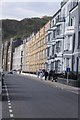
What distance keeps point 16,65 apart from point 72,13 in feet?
442

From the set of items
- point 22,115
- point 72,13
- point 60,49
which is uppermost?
point 72,13

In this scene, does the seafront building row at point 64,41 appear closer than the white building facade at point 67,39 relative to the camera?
Yes

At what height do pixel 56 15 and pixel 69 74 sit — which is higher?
pixel 56 15

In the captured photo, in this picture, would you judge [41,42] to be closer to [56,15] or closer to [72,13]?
[56,15]

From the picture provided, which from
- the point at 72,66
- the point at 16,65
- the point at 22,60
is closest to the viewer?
the point at 72,66

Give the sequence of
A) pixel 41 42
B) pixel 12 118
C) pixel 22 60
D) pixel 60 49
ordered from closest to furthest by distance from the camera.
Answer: pixel 12 118 → pixel 60 49 → pixel 41 42 → pixel 22 60

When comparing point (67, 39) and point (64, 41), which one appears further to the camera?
point (64, 41)

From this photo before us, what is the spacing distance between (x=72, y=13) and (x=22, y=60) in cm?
11460

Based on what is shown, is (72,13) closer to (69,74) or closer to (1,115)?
(69,74)

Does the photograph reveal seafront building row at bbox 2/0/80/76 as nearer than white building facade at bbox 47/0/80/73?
Yes

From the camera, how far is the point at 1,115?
1636 cm

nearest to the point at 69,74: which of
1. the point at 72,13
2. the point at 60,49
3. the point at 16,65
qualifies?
the point at 72,13

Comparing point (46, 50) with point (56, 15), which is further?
point (46, 50)

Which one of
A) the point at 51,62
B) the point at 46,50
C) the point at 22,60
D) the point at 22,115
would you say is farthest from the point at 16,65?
the point at 22,115
